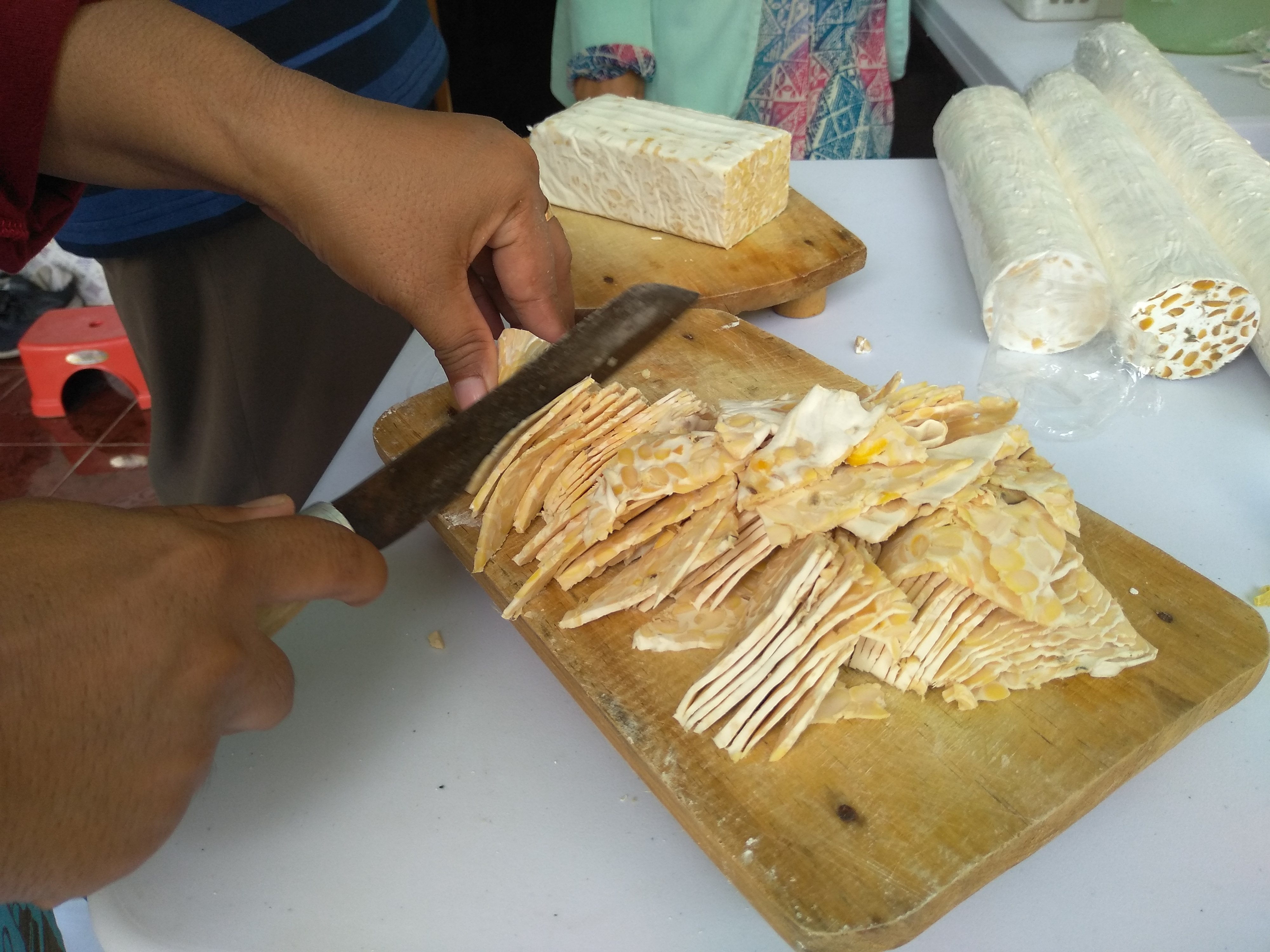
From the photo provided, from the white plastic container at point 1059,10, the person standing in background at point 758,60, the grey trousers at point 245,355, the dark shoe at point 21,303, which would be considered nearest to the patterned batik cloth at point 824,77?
the person standing in background at point 758,60

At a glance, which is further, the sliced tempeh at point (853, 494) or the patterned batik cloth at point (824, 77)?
the patterned batik cloth at point (824, 77)

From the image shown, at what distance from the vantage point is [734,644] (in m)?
1.26

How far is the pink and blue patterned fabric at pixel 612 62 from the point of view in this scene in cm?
303

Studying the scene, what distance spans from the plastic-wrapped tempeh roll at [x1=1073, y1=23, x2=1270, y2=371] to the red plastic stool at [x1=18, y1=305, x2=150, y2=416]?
4.34 metres

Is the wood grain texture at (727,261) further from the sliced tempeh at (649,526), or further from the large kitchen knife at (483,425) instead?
the sliced tempeh at (649,526)

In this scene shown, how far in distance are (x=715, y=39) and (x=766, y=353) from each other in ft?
5.76

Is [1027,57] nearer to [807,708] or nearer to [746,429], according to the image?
[746,429]

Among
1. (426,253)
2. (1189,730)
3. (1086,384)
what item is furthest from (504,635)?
(1086,384)

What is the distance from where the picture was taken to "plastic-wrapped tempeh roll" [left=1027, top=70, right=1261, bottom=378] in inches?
71.4

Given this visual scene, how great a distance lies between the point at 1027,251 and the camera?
75.4 inches

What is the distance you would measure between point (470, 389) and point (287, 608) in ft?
1.95

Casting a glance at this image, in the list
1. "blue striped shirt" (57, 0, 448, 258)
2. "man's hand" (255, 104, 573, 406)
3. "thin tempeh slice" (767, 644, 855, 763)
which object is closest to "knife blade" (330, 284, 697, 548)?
"man's hand" (255, 104, 573, 406)

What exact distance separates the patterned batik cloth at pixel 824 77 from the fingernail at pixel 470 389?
2.14m

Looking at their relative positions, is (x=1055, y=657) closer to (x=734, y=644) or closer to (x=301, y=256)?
(x=734, y=644)
